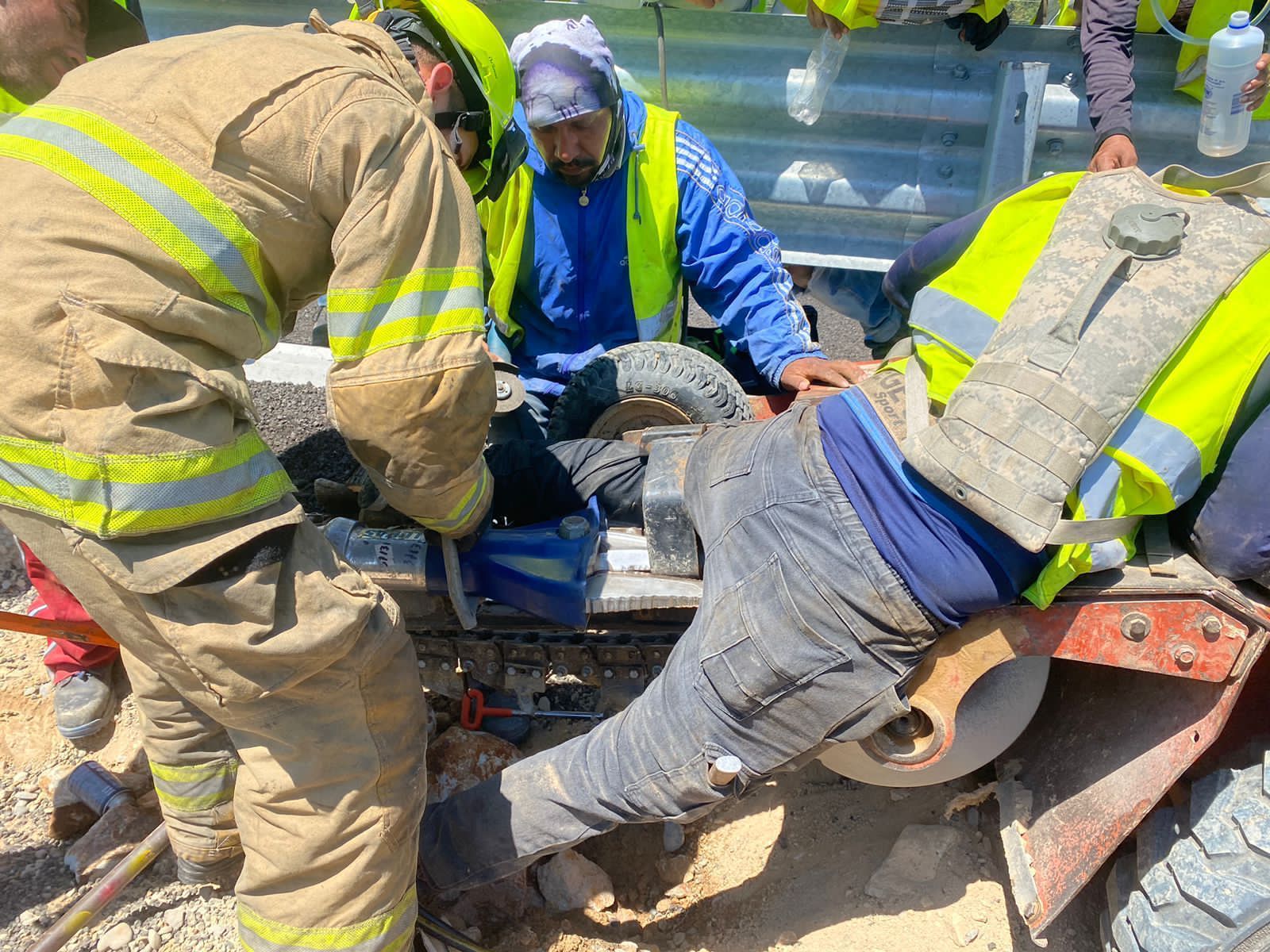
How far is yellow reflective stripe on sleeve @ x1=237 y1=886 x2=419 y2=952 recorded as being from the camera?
1.98 m

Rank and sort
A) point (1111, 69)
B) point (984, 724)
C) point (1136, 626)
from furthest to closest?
point (1111, 69) → point (984, 724) → point (1136, 626)

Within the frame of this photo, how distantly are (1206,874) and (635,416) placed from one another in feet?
5.75

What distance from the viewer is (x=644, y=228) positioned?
3.13 m

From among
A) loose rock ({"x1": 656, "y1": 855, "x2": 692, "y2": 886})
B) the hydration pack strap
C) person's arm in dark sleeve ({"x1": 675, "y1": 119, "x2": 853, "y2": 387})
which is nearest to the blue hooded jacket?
person's arm in dark sleeve ({"x1": 675, "y1": 119, "x2": 853, "y2": 387})

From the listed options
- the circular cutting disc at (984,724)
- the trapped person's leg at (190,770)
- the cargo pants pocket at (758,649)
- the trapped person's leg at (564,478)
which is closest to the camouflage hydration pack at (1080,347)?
the cargo pants pocket at (758,649)

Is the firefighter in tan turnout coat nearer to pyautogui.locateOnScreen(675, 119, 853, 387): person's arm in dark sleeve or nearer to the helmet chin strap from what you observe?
the helmet chin strap

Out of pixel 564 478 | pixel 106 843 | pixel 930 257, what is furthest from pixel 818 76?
pixel 106 843

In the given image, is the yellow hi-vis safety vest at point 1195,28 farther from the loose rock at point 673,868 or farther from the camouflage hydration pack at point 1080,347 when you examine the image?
the loose rock at point 673,868

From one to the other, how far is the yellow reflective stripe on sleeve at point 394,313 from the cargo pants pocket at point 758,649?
80 centimetres

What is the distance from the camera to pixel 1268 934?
1.88 m

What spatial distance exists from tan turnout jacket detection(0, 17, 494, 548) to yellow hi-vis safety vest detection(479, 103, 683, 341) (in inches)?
49.2

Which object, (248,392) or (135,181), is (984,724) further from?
(135,181)

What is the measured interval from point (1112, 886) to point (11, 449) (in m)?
2.46

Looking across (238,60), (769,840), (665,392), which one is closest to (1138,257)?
(665,392)
